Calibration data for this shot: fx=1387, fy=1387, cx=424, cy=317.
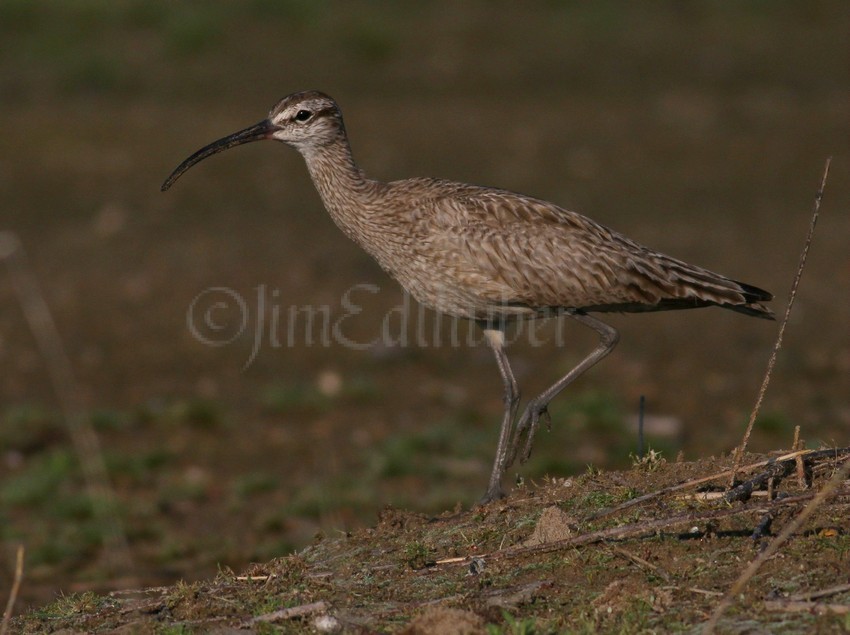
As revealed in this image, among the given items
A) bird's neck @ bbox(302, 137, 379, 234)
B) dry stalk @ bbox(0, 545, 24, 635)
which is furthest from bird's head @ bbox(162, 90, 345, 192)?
dry stalk @ bbox(0, 545, 24, 635)

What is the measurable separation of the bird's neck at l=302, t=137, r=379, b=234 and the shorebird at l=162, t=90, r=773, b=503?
0.02 meters

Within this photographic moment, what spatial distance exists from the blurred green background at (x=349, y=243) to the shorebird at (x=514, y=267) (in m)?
2.14

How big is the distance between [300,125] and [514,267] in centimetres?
161

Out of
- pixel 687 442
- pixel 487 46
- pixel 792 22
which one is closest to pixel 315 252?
pixel 687 442

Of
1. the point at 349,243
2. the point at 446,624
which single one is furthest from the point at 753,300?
the point at 349,243

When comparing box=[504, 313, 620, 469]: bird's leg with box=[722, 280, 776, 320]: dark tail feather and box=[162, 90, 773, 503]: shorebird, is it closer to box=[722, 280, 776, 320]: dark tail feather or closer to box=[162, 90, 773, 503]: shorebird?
box=[162, 90, 773, 503]: shorebird

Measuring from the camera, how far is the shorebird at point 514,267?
293 inches

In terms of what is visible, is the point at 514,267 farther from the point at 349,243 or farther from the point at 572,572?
the point at 349,243

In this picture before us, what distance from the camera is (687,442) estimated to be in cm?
1088

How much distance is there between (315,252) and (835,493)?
981cm

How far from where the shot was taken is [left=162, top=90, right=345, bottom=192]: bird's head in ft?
26.5

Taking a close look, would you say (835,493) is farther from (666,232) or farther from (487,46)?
(487,46)

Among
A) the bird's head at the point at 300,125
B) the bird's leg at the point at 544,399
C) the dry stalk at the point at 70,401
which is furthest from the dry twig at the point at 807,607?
the bird's head at the point at 300,125

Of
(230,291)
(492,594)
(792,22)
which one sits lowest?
(492,594)
